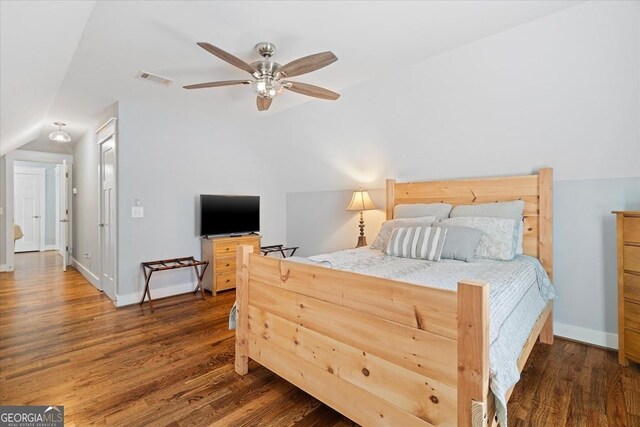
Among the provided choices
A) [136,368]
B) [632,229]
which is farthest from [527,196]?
[136,368]

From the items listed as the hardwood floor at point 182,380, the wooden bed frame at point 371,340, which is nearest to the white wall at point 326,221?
the hardwood floor at point 182,380

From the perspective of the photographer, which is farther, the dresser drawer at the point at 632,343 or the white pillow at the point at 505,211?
the white pillow at the point at 505,211

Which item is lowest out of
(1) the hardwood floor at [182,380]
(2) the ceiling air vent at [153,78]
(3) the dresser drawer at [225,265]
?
(1) the hardwood floor at [182,380]

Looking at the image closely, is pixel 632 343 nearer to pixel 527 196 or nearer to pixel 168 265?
pixel 527 196

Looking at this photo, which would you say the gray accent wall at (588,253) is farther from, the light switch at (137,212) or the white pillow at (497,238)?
the light switch at (137,212)

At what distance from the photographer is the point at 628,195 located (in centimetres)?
221

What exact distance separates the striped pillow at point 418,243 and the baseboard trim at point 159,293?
2799 mm

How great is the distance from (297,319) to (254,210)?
298 cm

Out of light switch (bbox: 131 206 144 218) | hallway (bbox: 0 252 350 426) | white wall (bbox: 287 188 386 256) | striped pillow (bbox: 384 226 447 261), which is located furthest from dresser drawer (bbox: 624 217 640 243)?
light switch (bbox: 131 206 144 218)

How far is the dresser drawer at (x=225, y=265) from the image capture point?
3.89 meters

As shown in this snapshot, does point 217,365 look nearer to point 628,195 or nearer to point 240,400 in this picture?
point 240,400

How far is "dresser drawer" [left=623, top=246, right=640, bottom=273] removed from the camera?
6.60 feet

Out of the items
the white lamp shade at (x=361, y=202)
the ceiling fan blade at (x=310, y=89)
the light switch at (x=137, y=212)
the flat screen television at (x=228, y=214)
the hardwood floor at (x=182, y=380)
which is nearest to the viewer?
the hardwood floor at (x=182, y=380)

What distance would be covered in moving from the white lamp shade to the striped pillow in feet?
3.52
